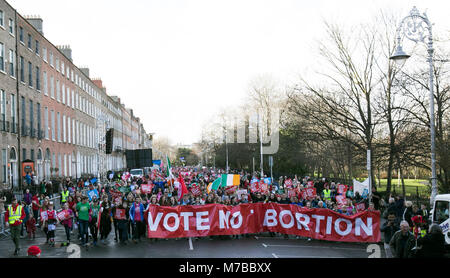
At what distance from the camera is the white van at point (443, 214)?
38.7ft

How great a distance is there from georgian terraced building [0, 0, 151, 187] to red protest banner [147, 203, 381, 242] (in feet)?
67.3

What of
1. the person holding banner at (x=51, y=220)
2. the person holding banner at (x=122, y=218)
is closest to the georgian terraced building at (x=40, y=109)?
the person holding banner at (x=51, y=220)

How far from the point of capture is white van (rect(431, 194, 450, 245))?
464 inches

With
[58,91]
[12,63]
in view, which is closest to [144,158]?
[58,91]

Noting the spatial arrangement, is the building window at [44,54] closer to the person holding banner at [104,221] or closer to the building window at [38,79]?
the building window at [38,79]

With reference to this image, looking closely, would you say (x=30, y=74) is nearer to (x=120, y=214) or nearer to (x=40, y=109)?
(x=40, y=109)

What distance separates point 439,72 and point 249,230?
Result: 1547cm

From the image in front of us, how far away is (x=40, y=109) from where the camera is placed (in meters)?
40.3

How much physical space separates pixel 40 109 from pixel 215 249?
3203 cm
